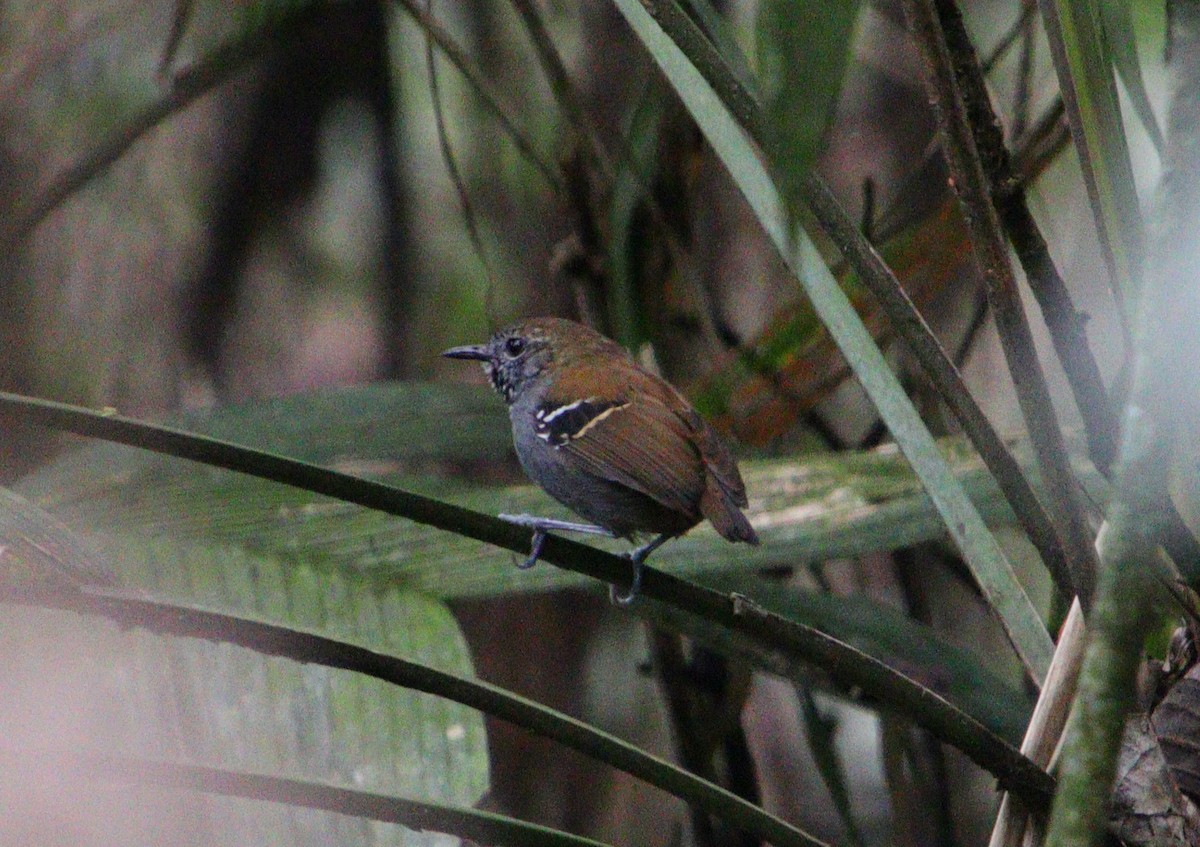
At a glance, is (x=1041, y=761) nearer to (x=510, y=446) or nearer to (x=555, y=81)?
(x=510, y=446)

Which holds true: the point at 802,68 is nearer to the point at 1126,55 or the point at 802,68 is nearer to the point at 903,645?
the point at 1126,55

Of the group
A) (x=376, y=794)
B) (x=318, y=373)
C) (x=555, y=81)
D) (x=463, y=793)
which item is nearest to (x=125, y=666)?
(x=463, y=793)

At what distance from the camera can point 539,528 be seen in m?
1.72

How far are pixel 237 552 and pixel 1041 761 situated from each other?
1316 millimetres

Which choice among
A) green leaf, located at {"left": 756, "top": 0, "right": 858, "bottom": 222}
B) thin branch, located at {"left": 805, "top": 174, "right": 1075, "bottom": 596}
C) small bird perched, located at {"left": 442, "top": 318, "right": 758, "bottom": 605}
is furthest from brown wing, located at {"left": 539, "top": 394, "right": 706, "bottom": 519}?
green leaf, located at {"left": 756, "top": 0, "right": 858, "bottom": 222}

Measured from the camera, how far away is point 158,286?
4.57 m

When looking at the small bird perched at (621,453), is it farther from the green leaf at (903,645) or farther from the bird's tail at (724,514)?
the green leaf at (903,645)

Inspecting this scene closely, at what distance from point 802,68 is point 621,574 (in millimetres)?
869

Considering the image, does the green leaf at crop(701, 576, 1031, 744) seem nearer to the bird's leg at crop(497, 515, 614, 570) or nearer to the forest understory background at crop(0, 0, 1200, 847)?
the forest understory background at crop(0, 0, 1200, 847)

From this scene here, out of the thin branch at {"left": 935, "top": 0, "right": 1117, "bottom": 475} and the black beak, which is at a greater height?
the black beak

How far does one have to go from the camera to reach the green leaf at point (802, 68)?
0.57 meters

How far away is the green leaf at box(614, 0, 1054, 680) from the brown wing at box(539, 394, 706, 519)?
22.6 inches

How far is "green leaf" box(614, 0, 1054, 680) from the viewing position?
141 centimetres

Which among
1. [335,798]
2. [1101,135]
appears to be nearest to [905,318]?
[1101,135]
